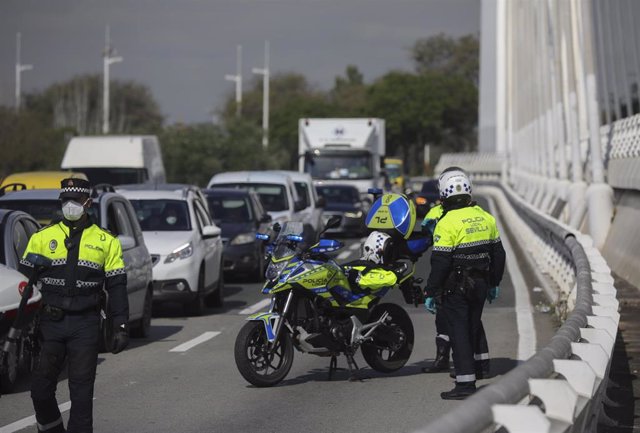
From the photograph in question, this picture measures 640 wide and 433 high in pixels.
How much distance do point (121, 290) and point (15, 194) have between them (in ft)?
24.5

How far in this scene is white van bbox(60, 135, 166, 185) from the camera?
114 ft

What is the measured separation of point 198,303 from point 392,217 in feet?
20.8

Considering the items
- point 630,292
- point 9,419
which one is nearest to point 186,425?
point 9,419

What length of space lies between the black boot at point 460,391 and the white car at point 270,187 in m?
17.6

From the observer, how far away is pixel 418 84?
134 meters

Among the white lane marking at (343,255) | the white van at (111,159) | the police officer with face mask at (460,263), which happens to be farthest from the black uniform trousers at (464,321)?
the white van at (111,159)

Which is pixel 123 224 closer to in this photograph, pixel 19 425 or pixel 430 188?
pixel 19 425

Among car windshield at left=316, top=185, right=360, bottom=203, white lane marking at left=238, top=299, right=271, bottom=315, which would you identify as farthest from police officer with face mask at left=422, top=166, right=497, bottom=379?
car windshield at left=316, top=185, right=360, bottom=203

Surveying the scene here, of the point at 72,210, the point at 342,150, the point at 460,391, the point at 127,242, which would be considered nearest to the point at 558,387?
the point at 72,210

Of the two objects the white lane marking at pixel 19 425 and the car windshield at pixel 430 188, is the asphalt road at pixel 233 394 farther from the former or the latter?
the car windshield at pixel 430 188

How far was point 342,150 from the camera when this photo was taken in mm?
44906

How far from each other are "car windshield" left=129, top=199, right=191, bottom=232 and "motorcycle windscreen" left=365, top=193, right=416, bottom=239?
708cm

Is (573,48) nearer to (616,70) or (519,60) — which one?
(616,70)

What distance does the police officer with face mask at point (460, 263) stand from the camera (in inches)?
426
